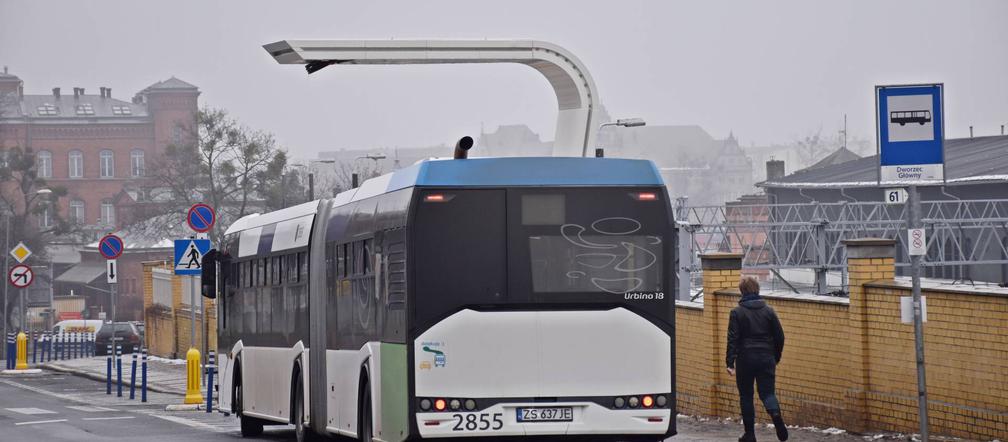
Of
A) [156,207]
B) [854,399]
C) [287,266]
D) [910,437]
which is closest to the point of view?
[910,437]

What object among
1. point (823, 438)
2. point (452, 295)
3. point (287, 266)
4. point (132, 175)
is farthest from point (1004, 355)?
point (132, 175)

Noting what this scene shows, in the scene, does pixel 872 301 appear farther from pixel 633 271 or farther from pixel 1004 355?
pixel 633 271

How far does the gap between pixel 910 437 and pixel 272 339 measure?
7453 millimetres

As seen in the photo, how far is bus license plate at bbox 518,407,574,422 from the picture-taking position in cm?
1267

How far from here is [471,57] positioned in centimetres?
1998

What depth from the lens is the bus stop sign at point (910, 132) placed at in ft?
39.3

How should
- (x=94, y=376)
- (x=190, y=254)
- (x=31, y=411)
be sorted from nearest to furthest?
(x=31, y=411) → (x=190, y=254) → (x=94, y=376)

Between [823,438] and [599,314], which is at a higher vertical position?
[599,314]

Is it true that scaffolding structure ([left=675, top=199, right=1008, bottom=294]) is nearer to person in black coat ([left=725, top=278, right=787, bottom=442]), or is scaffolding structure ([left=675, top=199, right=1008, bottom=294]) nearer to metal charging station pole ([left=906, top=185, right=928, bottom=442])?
person in black coat ([left=725, top=278, right=787, bottom=442])

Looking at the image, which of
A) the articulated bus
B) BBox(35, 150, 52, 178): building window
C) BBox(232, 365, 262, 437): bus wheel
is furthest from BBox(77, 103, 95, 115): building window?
the articulated bus

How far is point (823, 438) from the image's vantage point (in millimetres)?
16688

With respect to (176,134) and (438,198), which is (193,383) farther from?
(176,134)

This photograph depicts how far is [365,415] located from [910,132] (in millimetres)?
5363

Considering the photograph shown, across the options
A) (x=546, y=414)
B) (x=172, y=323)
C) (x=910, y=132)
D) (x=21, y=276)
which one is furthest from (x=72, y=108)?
(x=910, y=132)
